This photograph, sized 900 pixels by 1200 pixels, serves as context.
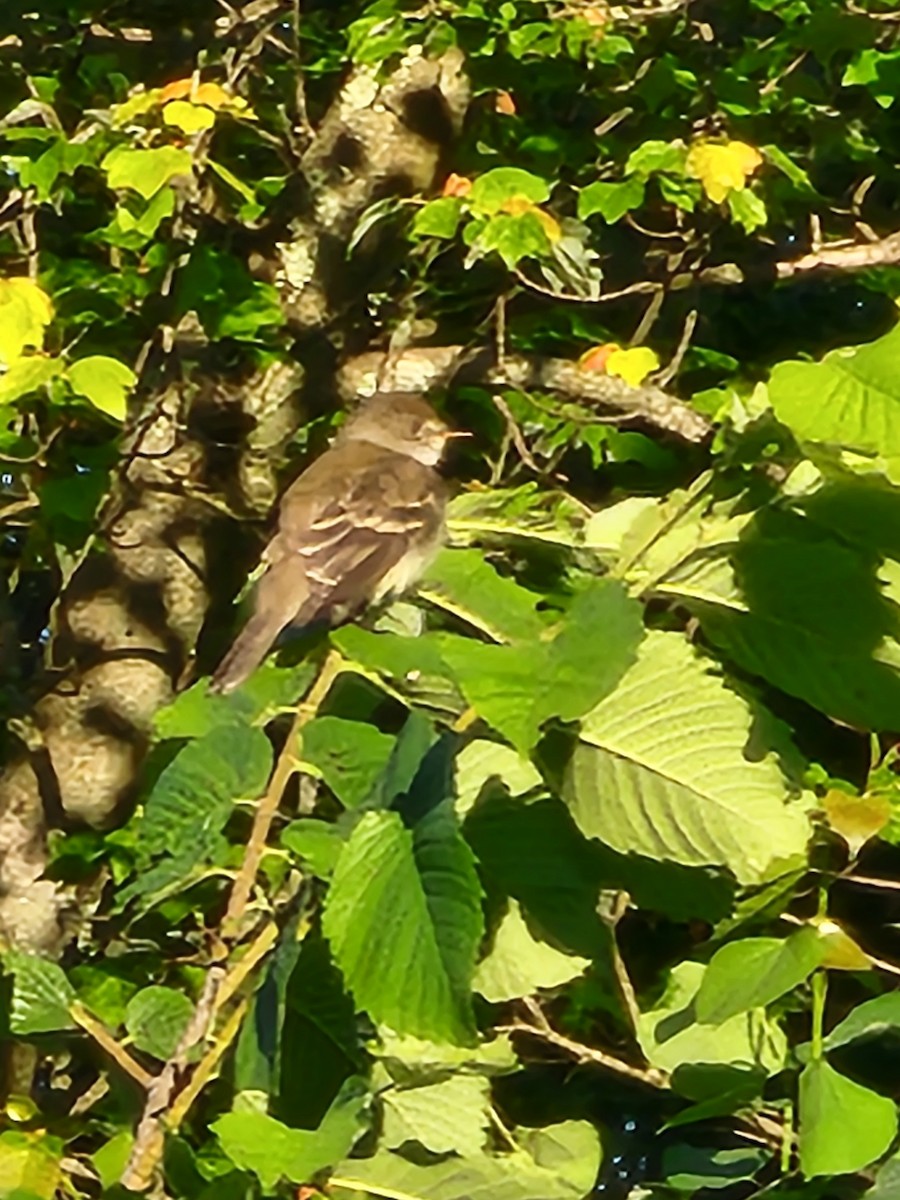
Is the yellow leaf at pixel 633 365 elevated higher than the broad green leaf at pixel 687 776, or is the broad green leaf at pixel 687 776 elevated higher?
the broad green leaf at pixel 687 776

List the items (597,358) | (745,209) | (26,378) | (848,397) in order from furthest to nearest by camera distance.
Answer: (597,358) → (745,209) → (26,378) → (848,397)

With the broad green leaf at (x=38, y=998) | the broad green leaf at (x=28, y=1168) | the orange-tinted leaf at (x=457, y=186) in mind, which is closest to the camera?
the broad green leaf at (x=38, y=998)

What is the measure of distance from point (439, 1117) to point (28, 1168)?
437 millimetres

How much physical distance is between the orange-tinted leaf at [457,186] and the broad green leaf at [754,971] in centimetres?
256

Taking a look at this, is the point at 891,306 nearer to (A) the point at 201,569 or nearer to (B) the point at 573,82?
(B) the point at 573,82

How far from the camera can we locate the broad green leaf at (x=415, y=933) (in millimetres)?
607

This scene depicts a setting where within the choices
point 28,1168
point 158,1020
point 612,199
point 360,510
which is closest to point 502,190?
point 612,199

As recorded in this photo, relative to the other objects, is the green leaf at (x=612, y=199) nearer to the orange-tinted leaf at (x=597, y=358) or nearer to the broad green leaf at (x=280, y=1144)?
the orange-tinted leaf at (x=597, y=358)

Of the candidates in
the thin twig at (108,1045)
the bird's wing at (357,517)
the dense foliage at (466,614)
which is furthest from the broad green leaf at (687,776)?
the bird's wing at (357,517)

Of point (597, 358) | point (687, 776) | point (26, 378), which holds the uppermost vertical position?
point (687, 776)

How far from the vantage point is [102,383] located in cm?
262

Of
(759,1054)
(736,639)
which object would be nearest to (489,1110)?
(759,1054)

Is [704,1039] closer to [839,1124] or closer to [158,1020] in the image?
[839,1124]

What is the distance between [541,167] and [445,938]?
3.17 metres
